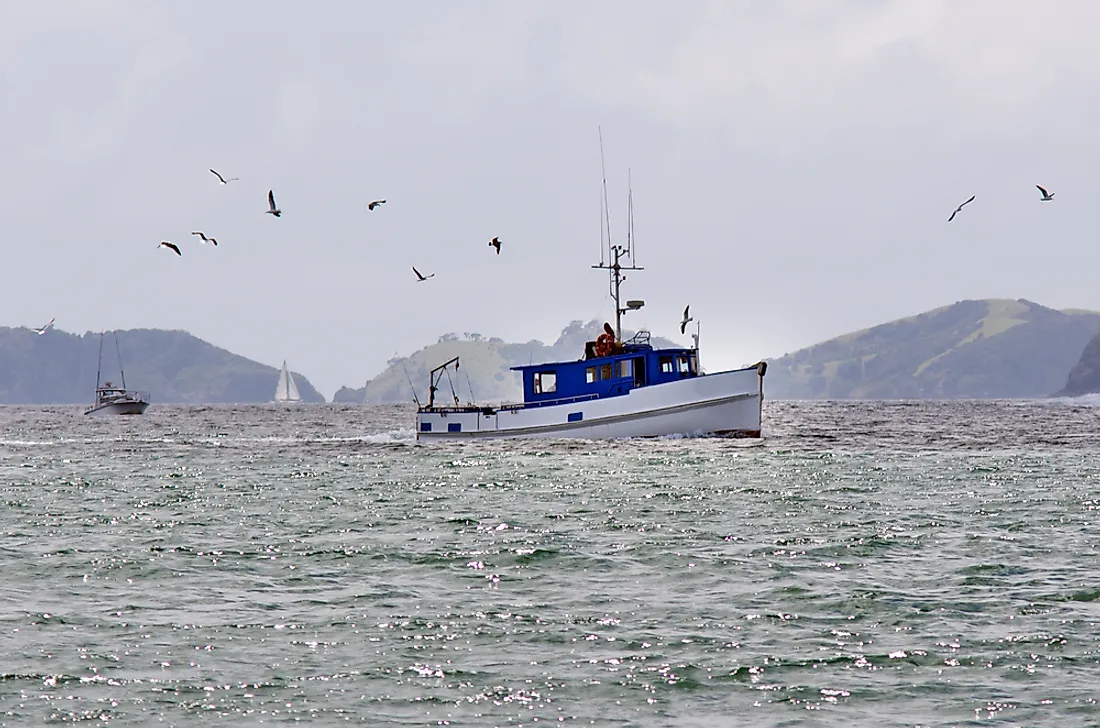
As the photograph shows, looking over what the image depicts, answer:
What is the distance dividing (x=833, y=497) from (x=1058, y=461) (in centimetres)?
1680

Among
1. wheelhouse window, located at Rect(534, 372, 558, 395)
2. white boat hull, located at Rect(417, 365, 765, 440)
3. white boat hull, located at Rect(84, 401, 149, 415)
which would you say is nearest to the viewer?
white boat hull, located at Rect(417, 365, 765, 440)

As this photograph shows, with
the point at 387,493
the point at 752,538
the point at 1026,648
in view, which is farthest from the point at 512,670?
the point at 387,493

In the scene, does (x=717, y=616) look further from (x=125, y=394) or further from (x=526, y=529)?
(x=125, y=394)

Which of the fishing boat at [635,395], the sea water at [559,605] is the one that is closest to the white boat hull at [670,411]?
the fishing boat at [635,395]

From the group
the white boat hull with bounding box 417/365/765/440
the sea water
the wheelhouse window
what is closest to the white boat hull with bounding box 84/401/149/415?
the wheelhouse window

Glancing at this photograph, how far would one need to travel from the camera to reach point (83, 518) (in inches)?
986

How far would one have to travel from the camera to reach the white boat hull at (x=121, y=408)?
13700 cm

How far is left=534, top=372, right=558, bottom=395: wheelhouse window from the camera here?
2068 inches

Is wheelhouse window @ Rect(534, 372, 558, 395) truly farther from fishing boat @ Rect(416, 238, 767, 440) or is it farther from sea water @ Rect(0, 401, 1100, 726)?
sea water @ Rect(0, 401, 1100, 726)

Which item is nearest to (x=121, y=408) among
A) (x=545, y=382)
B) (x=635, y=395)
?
(x=545, y=382)

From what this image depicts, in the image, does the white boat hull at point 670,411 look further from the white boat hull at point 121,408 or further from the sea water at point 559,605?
the white boat hull at point 121,408

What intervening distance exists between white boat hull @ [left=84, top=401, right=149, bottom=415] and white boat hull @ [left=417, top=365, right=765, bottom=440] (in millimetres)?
97447

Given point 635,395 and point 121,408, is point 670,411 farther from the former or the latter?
point 121,408

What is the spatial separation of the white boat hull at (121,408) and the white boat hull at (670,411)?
9745 cm
